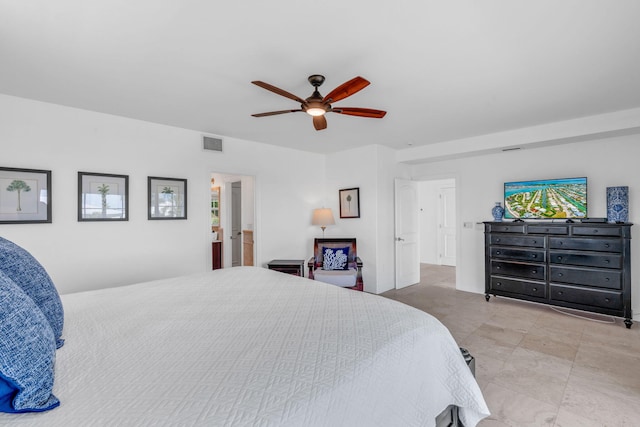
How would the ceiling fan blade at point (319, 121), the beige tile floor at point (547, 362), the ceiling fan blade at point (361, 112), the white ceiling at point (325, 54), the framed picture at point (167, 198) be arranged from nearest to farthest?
the white ceiling at point (325, 54)
the beige tile floor at point (547, 362)
the ceiling fan blade at point (361, 112)
the ceiling fan blade at point (319, 121)
the framed picture at point (167, 198)

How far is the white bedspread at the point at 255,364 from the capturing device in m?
0.88

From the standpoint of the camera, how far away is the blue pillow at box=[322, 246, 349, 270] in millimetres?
4570

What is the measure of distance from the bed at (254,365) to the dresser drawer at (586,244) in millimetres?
3291

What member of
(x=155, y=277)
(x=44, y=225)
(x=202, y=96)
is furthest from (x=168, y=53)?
(x=155, y=277)

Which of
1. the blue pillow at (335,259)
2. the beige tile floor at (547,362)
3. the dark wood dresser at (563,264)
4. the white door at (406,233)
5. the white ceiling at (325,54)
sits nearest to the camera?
the white ceiling at (325,54)

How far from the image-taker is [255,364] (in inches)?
43.7

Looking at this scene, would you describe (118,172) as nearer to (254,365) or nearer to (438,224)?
(254,365)

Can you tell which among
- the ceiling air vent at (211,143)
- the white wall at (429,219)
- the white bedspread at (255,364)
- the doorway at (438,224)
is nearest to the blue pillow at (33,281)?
the white bedspread at (255,364)

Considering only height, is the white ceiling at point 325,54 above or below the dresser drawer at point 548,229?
above

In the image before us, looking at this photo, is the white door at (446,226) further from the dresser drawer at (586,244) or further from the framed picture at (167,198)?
the framed picture at (167,198)

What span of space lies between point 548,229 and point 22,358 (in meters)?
4.90

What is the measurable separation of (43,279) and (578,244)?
16.4 feet

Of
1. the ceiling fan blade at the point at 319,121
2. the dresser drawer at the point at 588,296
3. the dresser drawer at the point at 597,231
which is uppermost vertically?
the ceiling fan blade at the point at 319,121

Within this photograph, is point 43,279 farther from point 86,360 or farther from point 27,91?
point 27,91
